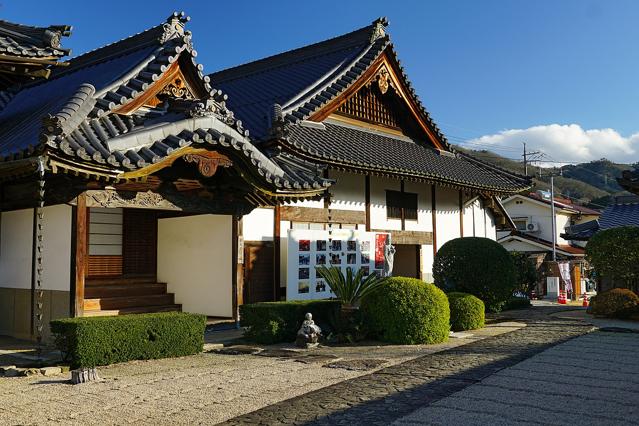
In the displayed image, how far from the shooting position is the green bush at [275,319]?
11.9 metres

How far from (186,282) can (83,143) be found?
18.6 feet

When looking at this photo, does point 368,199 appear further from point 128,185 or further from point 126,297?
point 128,185

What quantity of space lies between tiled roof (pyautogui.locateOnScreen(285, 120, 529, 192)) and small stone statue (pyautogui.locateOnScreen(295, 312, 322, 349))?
14.7 feet

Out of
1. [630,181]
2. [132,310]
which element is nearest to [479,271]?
[630,181]

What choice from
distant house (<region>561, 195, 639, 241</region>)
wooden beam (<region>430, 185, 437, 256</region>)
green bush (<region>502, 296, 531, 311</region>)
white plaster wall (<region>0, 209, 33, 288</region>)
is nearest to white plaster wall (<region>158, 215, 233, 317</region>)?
white plaster wall (<region>0, 209, 33, 288</region>)

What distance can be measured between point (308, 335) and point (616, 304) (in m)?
9.96

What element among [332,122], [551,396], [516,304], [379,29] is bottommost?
[551,396]

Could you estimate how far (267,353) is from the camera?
10.9 meters

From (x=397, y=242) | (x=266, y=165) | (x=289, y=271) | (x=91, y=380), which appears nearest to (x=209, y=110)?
(x=266, y=165)

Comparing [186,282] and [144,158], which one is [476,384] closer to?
[144,158]

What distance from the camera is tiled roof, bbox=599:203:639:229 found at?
924 inches

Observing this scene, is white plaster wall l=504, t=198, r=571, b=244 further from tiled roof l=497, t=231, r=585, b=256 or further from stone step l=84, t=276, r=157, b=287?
stone step l=84, t=276, r=157, b=287

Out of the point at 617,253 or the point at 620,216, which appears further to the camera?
the point at 620,216

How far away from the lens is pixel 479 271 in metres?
16.0
